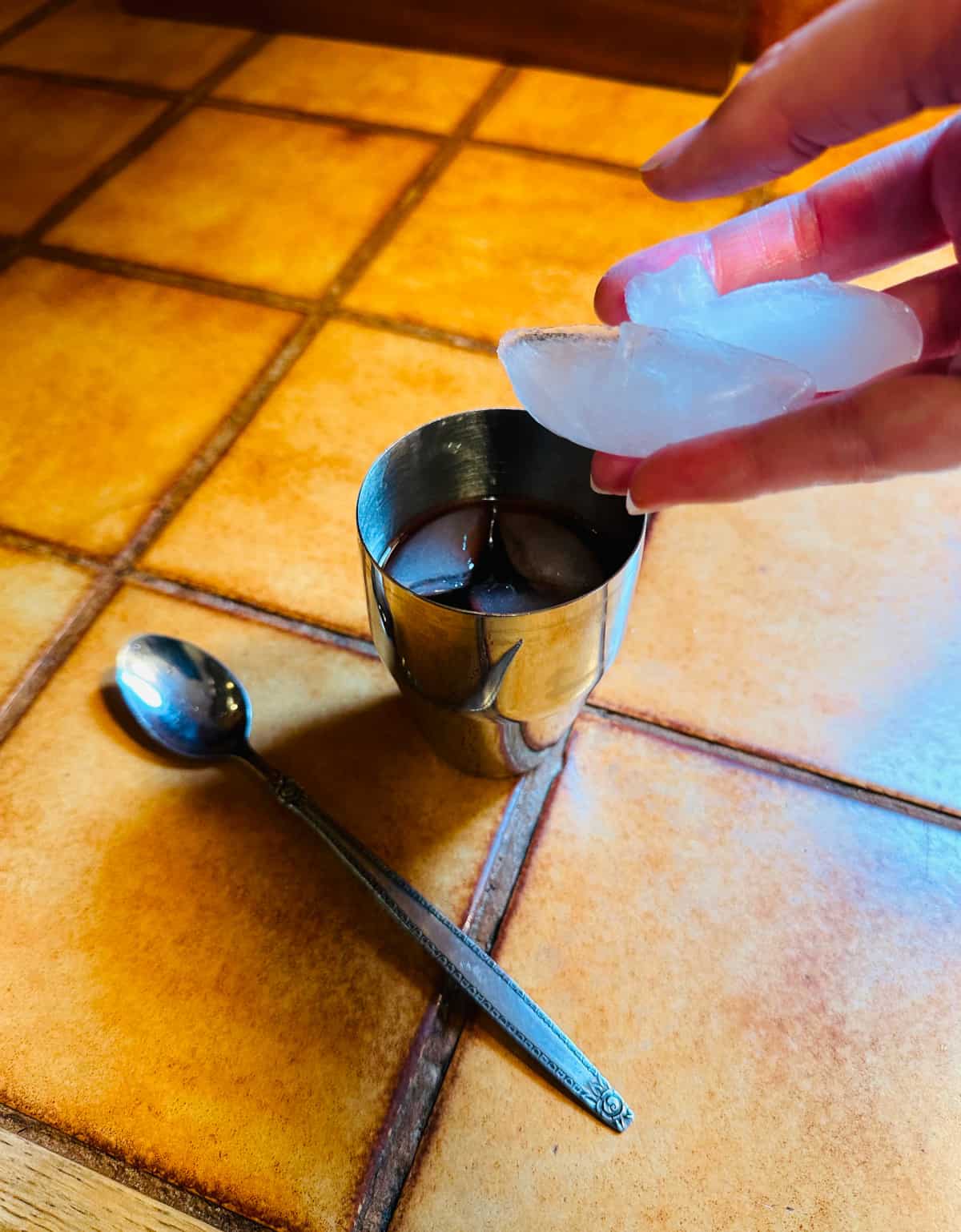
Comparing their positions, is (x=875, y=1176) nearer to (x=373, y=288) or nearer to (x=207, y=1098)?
(x=207, y=1098)

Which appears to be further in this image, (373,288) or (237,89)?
(237,89)

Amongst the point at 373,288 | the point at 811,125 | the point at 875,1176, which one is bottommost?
the point at 875,1176

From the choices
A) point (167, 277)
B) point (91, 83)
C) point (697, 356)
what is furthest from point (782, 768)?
point (91, 83)

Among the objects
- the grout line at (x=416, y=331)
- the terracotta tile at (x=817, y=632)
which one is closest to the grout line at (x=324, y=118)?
the grout line at (x=416, y=331)

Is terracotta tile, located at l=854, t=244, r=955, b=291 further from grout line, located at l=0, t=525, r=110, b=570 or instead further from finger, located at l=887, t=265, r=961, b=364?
grout line, located at l=0, t=525, r=110, b=570

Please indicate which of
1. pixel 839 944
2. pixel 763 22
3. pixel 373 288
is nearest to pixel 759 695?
pixel 839 944

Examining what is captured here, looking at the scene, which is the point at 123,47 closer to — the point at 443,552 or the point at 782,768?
the point at 443,552
